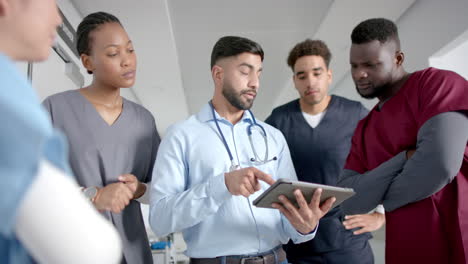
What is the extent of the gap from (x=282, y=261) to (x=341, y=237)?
0.53 m

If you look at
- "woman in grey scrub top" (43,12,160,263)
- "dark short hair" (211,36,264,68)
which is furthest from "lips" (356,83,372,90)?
"woman in grey scrub top" (43,12,160,263)

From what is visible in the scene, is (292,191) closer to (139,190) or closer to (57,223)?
(139,190)

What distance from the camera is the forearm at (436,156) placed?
1150 millimetres

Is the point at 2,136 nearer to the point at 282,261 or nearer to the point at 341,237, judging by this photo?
the point at 282,261

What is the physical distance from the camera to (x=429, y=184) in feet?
3.84

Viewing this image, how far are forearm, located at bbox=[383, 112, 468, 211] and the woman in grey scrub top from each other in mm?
885

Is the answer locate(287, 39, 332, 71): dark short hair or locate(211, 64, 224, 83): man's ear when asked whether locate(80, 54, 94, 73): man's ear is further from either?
locate(287, 39, 332, 71): dark short hair

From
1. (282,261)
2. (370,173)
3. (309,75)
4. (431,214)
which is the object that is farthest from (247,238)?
(309,75)

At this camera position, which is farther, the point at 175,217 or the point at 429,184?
the point at 175,217

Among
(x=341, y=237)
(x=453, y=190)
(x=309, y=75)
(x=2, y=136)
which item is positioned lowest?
(x=341, y=237)

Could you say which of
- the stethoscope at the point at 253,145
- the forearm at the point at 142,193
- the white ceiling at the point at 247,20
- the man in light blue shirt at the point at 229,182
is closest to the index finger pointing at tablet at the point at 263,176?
the man in light blue shirt at the point at 229,182

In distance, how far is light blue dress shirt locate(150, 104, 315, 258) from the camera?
1318 millimetres

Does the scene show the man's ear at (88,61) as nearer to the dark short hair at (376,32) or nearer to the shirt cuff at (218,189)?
the shirt cuff at (218,189)

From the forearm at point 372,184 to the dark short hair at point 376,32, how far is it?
493 millimetres
